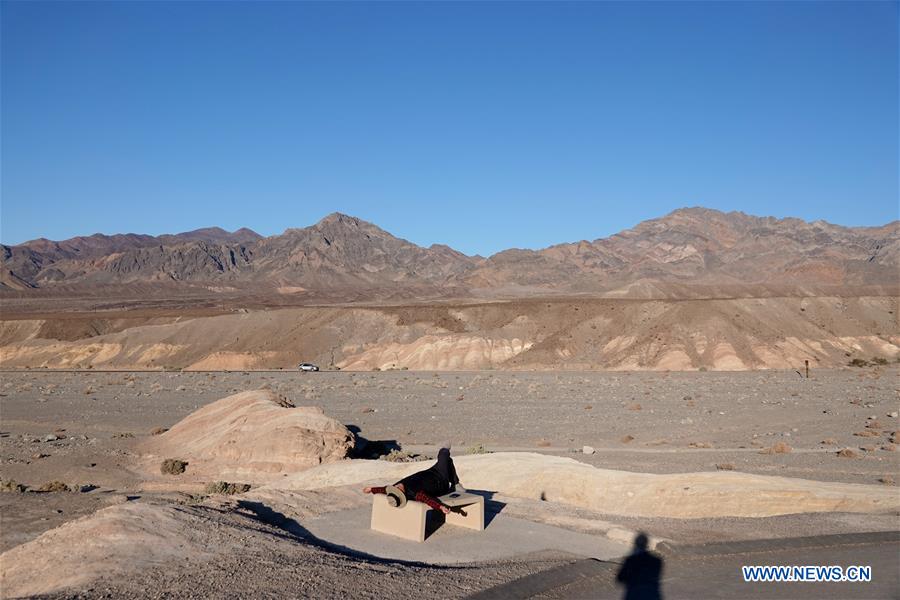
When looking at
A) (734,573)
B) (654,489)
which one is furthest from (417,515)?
(654,489)

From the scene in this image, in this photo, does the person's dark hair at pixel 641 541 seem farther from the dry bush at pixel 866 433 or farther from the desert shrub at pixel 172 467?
the dry bush at pixel 866 433

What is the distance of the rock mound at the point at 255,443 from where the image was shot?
21188mm

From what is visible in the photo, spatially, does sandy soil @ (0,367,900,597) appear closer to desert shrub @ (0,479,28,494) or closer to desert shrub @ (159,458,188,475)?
desert shrub @ (159,458,188,475)

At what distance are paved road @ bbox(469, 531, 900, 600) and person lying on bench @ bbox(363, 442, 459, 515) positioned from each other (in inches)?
95.5

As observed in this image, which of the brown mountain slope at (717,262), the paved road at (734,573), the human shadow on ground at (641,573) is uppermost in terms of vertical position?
the brown mountain slope at (717,262)

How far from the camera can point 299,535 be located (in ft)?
36.4

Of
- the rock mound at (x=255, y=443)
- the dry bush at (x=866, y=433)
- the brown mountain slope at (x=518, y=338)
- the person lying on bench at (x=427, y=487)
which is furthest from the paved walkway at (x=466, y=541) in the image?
the brown mountain slope at (x=518, y=338)

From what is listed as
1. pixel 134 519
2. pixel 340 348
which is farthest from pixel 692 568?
pixel 340 348

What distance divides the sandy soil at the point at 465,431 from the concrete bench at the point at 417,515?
4.64ft

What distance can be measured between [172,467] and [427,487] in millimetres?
13152

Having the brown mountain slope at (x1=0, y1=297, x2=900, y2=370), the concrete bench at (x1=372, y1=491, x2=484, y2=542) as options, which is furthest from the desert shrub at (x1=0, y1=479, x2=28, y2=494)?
the brown mountain slope at (x1=0, y1=297, x2=900, y2=370)

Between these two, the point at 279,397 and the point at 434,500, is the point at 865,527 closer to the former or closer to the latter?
the point at 434,500

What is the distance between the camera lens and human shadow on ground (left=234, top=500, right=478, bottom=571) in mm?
9806

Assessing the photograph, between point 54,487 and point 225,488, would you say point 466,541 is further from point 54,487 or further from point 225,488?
point 54,487
